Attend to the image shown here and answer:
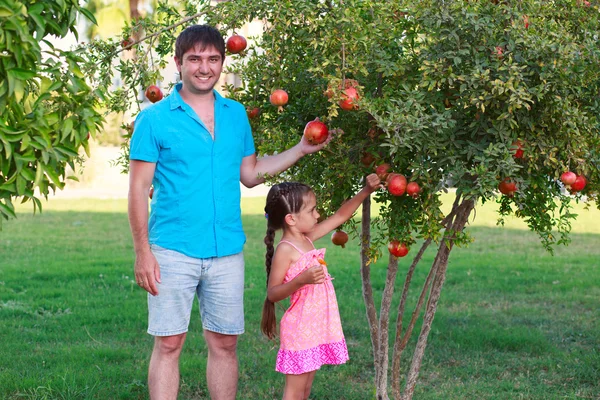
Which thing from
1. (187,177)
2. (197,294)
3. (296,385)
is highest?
(187,177)

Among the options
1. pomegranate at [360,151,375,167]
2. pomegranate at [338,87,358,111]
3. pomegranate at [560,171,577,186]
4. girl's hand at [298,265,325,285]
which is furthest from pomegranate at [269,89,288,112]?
pomegranate at [560,171,577,186]

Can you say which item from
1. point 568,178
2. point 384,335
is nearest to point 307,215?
point 384,335

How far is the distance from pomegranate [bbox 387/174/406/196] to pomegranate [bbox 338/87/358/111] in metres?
0.36

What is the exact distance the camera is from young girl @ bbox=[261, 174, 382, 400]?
380 centimetres

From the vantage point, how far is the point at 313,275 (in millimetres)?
3555

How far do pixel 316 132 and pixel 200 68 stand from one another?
579 mm

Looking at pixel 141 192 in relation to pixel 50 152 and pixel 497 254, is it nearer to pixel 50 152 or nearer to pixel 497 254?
pixel 50 152

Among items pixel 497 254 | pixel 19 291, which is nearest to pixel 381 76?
pixel 19 291

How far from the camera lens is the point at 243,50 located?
3988mm

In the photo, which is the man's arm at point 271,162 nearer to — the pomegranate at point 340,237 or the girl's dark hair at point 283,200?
the girl's dark hair at point 283,200

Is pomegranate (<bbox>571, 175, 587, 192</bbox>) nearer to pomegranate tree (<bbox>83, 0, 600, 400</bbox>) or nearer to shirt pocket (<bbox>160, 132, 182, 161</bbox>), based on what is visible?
pomegranate tree (<bbox>83, 0, 600, 400</bbox>)

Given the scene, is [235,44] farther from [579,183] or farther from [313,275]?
[579,183]

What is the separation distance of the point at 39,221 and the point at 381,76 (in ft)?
34.6

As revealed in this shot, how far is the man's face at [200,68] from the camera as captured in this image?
369 centimetres
